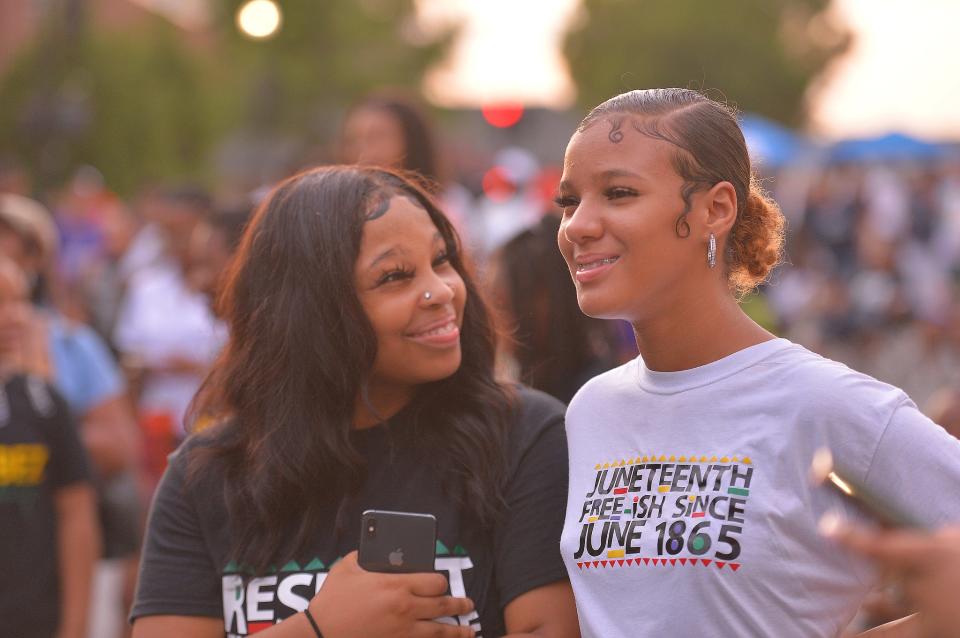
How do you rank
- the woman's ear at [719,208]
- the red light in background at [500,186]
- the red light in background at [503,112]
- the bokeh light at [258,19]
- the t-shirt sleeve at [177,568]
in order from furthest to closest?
the red light in background at [503,112], the red light in background at [500,186], the bokeh light at [258,19], the t-shirt sleeve at [177,568], the woman's ear at [719,208]

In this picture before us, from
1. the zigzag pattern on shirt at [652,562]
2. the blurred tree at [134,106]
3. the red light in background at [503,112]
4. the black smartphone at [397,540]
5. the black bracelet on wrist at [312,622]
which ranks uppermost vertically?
the blurred tree at [134,106]

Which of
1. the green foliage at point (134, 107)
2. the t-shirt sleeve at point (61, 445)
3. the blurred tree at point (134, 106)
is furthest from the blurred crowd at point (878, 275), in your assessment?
the green foliage at point (134, 107)

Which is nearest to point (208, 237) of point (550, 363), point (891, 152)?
point (550, 363)

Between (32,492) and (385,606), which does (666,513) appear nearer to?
(385,606)

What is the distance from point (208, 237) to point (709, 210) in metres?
3.73

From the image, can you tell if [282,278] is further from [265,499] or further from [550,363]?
[550,363]

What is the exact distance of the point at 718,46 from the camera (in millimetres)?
60875

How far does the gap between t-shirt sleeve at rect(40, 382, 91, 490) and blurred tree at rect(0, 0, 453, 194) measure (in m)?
20.1

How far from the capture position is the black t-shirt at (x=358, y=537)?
290cm

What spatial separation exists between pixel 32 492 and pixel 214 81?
3443 cm

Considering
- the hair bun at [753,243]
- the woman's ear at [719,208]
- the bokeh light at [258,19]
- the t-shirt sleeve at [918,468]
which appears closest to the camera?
the t-shirt sleeve at [918,468]

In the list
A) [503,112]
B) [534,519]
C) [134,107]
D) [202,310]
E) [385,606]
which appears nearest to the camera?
[385,606]

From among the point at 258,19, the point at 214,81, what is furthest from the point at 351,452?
the point at 214,81

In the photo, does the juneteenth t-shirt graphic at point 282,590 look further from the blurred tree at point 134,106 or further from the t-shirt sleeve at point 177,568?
the blurred tree at point 134,106
